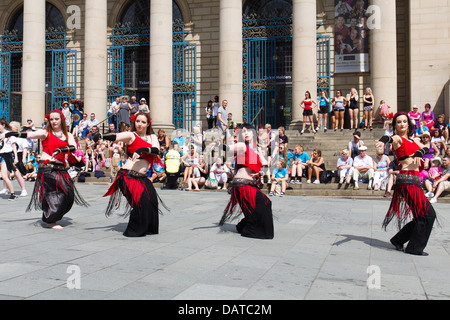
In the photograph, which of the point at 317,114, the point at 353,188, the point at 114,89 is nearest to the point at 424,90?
the point at 317,114

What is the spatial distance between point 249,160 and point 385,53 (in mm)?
15281

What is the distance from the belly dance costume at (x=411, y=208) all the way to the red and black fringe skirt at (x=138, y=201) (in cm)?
341

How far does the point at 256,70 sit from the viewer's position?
81.6ft

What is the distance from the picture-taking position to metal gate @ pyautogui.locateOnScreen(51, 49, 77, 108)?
27.0m

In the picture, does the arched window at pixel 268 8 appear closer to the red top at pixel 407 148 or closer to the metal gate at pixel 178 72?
the metal gate at pixel 178 72

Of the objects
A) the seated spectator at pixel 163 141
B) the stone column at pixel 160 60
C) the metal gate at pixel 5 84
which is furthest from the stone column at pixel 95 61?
the metal gate at pixel 5 84

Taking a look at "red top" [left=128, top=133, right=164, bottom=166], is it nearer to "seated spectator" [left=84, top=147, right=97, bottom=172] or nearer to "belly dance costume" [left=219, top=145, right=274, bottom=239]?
"belly dance costume" [left=219, top=145, right=274, bottom=239]

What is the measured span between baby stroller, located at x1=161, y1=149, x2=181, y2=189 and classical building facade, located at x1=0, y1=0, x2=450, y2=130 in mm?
5939

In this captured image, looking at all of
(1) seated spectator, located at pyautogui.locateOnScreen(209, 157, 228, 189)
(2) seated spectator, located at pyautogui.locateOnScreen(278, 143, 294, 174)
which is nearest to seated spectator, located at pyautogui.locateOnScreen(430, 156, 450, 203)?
(2) seated spectator, located at pyautogui.locateOnScreen(278, 143, 294, 174)

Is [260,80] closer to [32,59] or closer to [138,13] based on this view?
[138,13]

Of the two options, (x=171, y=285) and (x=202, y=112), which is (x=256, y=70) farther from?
(x=171, y=285)

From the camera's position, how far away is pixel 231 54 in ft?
72.2

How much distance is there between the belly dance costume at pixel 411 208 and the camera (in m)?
6.75

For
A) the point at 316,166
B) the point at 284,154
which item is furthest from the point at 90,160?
the point at 316,166
